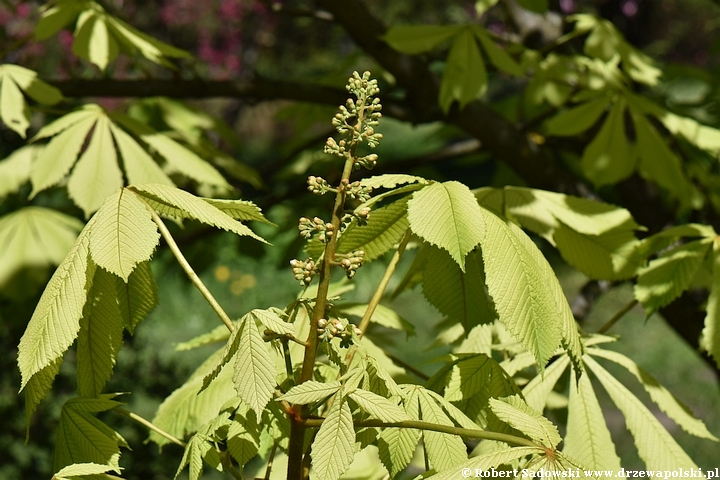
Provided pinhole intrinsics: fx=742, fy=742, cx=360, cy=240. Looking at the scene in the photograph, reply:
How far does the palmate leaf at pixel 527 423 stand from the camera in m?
0.70

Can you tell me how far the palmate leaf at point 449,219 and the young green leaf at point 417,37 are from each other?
0.86 meters

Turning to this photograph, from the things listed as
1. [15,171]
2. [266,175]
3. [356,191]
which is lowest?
[266,175]

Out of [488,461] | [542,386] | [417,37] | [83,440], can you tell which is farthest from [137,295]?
[417,37]

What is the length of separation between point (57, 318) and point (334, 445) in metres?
0.28

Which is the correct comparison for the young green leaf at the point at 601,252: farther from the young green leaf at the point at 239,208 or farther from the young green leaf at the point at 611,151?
the young green leaf at the point at 611,151

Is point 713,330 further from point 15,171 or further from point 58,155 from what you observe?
point 15,171

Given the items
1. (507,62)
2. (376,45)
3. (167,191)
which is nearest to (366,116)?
(167,191)

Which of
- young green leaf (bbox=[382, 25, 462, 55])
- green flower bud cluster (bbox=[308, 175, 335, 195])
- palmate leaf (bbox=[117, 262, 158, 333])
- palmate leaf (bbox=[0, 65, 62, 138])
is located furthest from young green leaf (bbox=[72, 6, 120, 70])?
green flower bud cluster (bbox=[308, 175, 335, 195])

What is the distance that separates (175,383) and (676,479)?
2.07 m

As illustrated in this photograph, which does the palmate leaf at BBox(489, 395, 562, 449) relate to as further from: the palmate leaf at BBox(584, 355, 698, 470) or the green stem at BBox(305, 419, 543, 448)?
the palmate leaf at BBox(584, 355, 698, 470)

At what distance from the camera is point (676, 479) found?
96cm

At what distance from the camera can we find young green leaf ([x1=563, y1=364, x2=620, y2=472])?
962mm

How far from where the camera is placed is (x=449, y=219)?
2.38ft

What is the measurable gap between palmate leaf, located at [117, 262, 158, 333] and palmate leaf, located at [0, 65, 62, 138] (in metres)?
0.72
